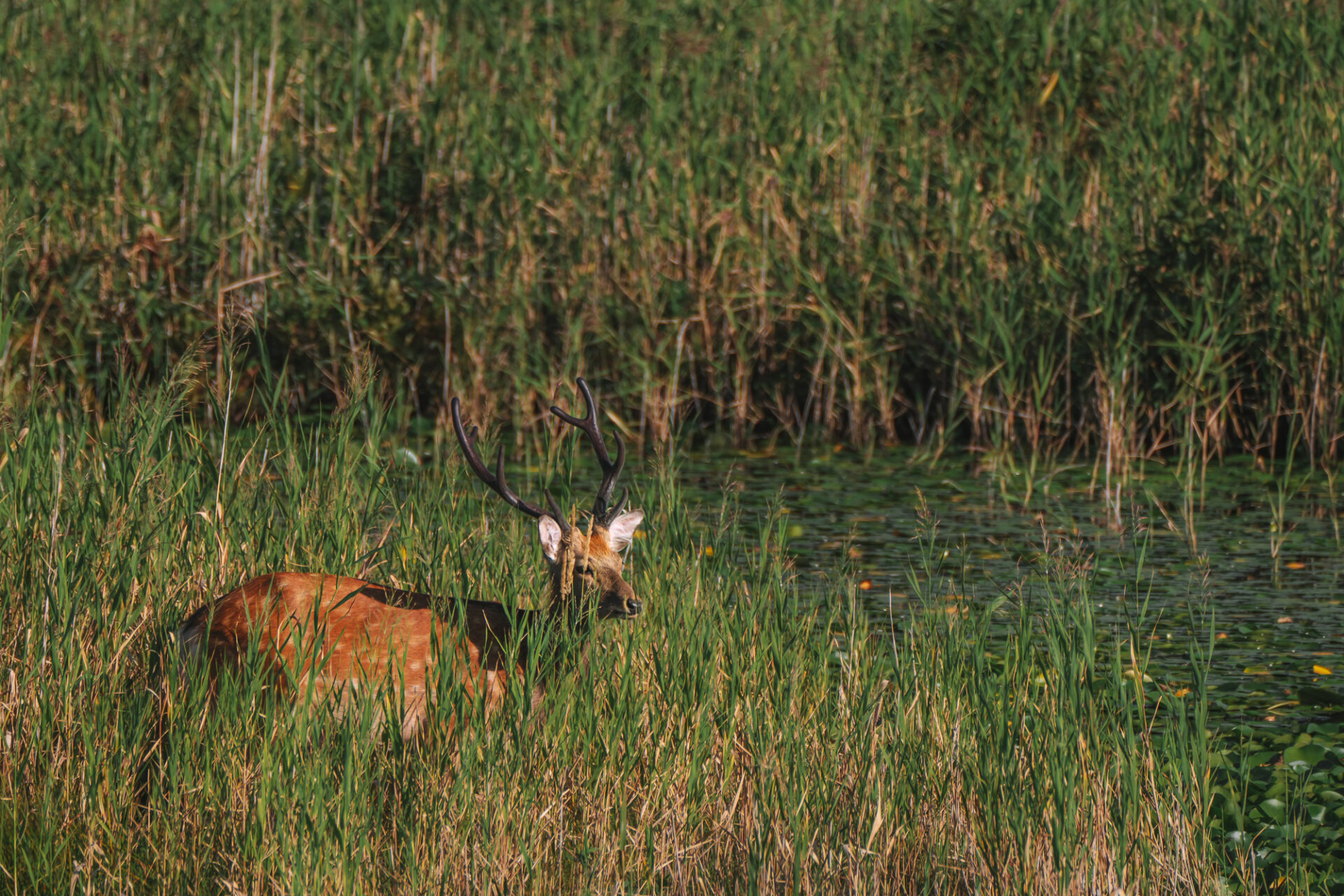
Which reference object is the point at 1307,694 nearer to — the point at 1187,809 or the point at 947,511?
the point at 1187,809

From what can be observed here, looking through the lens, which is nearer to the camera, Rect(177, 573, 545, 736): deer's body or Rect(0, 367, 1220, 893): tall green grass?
Rect(0, 367, 1220, 893): tall green grass

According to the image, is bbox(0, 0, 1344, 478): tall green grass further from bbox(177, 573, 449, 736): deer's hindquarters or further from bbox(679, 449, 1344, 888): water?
bbox(177, 573, 449, 736): deer's hindquarters

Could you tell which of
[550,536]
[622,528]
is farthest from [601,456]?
[550,536]

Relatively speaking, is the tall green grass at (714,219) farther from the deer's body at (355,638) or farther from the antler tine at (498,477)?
the deer's body at (355,638)

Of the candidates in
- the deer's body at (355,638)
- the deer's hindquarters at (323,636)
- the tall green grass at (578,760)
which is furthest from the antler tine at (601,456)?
the deer's hindquarters at (323,636)

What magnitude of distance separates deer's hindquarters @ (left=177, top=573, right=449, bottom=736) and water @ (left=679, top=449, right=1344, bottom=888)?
121 centimetres

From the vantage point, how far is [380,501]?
6.44 meters

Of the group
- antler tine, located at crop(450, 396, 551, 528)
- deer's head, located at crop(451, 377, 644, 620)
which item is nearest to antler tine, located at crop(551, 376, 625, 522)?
deer's head, located at crop(451, 377, 644, 620)

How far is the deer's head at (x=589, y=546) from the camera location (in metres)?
4.74

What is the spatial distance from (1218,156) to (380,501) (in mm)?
5148

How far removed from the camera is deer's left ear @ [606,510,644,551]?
497 centimetres

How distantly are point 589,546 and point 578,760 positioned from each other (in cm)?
81

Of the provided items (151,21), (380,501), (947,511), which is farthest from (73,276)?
(947,511)

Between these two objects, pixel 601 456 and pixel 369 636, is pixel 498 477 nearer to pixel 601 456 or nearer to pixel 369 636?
pixel 601 456
